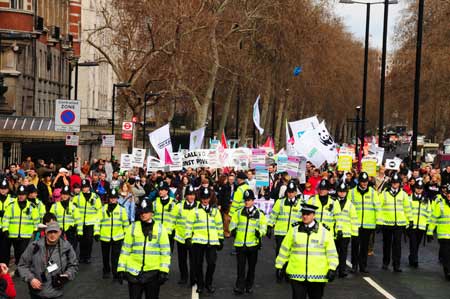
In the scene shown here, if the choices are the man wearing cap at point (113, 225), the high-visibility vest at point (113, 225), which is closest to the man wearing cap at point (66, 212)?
the man wearing cap at point (113, 225)

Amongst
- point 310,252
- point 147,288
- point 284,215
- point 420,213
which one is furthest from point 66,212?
point 310,252

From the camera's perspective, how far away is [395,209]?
19094 mm

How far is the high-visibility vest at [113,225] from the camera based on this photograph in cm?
1712

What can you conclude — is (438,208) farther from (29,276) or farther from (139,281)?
(29,276)

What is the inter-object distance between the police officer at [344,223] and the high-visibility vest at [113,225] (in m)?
3.48

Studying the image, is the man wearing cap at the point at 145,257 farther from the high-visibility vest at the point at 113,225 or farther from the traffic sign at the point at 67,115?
the traffic sign at the point at 67,115

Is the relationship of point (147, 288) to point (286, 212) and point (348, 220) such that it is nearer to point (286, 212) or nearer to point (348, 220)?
point (286, 212)

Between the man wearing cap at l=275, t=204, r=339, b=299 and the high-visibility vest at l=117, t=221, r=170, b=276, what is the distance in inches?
54.8

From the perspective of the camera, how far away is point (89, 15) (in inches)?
3319

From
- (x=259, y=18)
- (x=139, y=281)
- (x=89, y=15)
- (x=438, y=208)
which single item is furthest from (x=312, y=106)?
Answer: (x=139, y=281)

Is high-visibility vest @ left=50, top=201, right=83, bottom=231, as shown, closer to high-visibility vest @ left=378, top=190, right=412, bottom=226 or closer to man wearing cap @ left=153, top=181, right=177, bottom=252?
man wearing cap @ left=153, top=181, right=177, bottom=252

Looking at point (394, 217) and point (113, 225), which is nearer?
point (113, 225)

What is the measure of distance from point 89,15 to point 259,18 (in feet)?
110

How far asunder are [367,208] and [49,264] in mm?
9081
